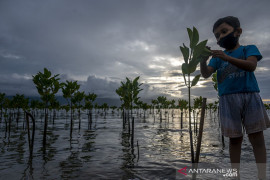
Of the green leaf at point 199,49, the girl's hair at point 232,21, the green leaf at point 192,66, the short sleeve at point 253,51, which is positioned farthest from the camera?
the green leaf at point 192,66

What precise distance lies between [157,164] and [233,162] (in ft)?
7.45

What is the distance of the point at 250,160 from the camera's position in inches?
192

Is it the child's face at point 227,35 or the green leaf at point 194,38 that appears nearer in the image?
the child's face at point 227,35

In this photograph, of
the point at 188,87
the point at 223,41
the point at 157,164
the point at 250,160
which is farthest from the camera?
the point at 250,160

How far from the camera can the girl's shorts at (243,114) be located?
2402mm

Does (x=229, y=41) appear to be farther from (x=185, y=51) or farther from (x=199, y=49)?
(x=185, y=51)

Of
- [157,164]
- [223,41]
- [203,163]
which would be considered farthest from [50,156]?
[223,41]

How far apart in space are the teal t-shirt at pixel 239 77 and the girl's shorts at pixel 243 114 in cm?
9

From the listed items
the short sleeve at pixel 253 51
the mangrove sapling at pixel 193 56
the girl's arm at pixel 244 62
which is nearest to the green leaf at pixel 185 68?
the mangrove sapling at pixel 193 56

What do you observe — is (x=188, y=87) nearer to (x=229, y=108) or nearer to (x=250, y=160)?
(x=229, y=108)

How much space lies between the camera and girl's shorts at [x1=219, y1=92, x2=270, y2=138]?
2402 mm

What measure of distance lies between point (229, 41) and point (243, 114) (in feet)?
3.82

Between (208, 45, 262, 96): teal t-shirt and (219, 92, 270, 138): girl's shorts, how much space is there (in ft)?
0.30

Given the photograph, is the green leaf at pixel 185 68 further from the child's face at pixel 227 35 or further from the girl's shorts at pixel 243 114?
the girl's shorts at pixel 243 114
